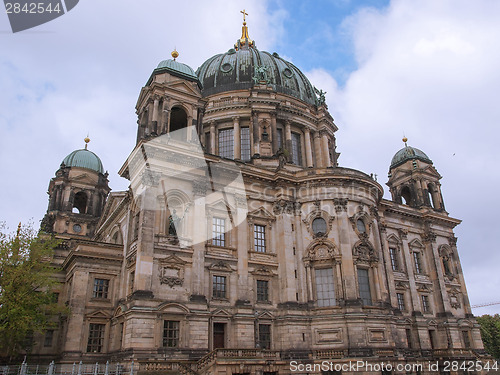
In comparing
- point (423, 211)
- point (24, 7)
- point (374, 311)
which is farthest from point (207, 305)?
point (423, 211)

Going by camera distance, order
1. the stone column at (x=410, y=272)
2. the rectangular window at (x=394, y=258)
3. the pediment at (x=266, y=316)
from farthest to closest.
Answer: the rectangular window at (x=394, y=258) < the stone column at (x=410, y=272) < the pediment at (x=266, y=316)

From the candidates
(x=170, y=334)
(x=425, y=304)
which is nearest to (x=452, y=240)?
(x=425, y=304)

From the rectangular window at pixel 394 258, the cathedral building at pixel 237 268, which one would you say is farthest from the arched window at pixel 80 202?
the rectangular window at pixel 394 258

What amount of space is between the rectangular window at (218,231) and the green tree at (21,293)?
11984 millimetres

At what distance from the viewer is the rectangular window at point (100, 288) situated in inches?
1235

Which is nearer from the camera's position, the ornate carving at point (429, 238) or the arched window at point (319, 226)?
the arched window at point (319, 226)

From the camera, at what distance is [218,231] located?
31.4 m

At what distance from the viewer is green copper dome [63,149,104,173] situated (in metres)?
51.1

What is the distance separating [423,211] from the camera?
4553cm

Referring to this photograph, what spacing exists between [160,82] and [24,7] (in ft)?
60.4

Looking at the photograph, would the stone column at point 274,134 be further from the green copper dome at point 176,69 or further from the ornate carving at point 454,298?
the ornate carving at point 454,298

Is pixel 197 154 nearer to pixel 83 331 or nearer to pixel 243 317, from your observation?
pixel 243 317

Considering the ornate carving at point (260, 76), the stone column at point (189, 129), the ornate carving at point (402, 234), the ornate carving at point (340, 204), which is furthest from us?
the ornate carving at point (260, 76)

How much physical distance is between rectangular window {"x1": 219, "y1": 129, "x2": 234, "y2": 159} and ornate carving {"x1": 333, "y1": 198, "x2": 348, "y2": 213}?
42.0 ft
